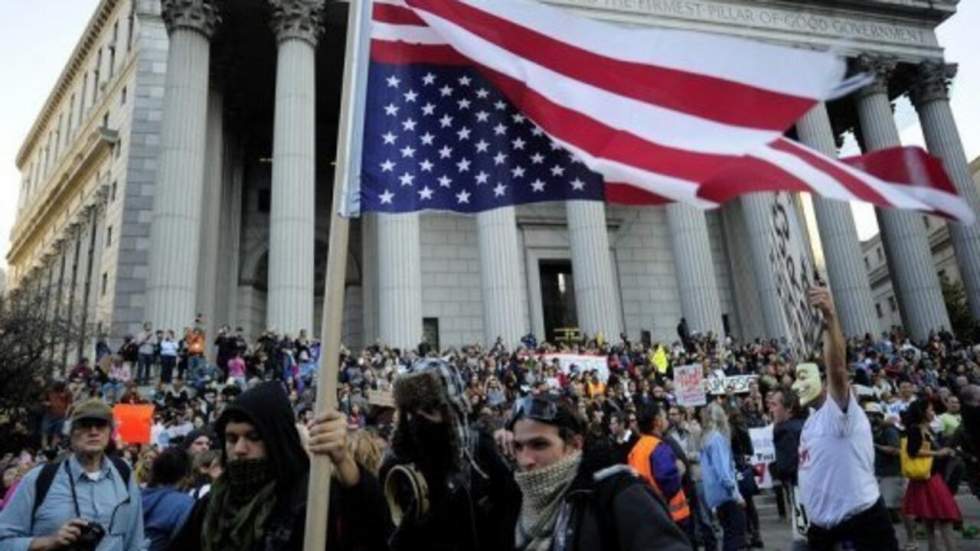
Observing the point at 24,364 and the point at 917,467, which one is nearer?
the point at 917,467

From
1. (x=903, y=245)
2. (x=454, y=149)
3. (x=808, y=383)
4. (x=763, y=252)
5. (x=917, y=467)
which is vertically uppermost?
(x=903, y=245)

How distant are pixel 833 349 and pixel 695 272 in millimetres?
23650

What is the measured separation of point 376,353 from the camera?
68.0 feet

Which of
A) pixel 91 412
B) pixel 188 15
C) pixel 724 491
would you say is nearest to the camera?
pixel 91 412

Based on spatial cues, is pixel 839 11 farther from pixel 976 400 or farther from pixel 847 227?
pixel 976 400

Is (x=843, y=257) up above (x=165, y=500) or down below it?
above

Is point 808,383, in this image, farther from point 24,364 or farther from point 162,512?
point 24,364

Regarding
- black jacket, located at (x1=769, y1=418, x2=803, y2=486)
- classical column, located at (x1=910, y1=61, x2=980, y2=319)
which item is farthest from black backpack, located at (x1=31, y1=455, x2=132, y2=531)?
classical column, located at (x1=910, y1=61, x2=980, y2=319)

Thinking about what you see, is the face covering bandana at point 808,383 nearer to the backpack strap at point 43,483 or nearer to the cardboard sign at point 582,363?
the backpack strap at point 43,483

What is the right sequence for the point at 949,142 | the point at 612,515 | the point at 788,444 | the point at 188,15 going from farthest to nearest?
the point at 949,142 < the point at 188,15 < the point at 788,444 < the point at 612,515

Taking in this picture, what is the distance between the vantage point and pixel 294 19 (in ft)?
79.7

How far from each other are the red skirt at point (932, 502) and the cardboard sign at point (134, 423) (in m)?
11.9

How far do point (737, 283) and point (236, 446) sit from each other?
33922 millimetres

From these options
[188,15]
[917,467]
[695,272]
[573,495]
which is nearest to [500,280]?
[695,272]
